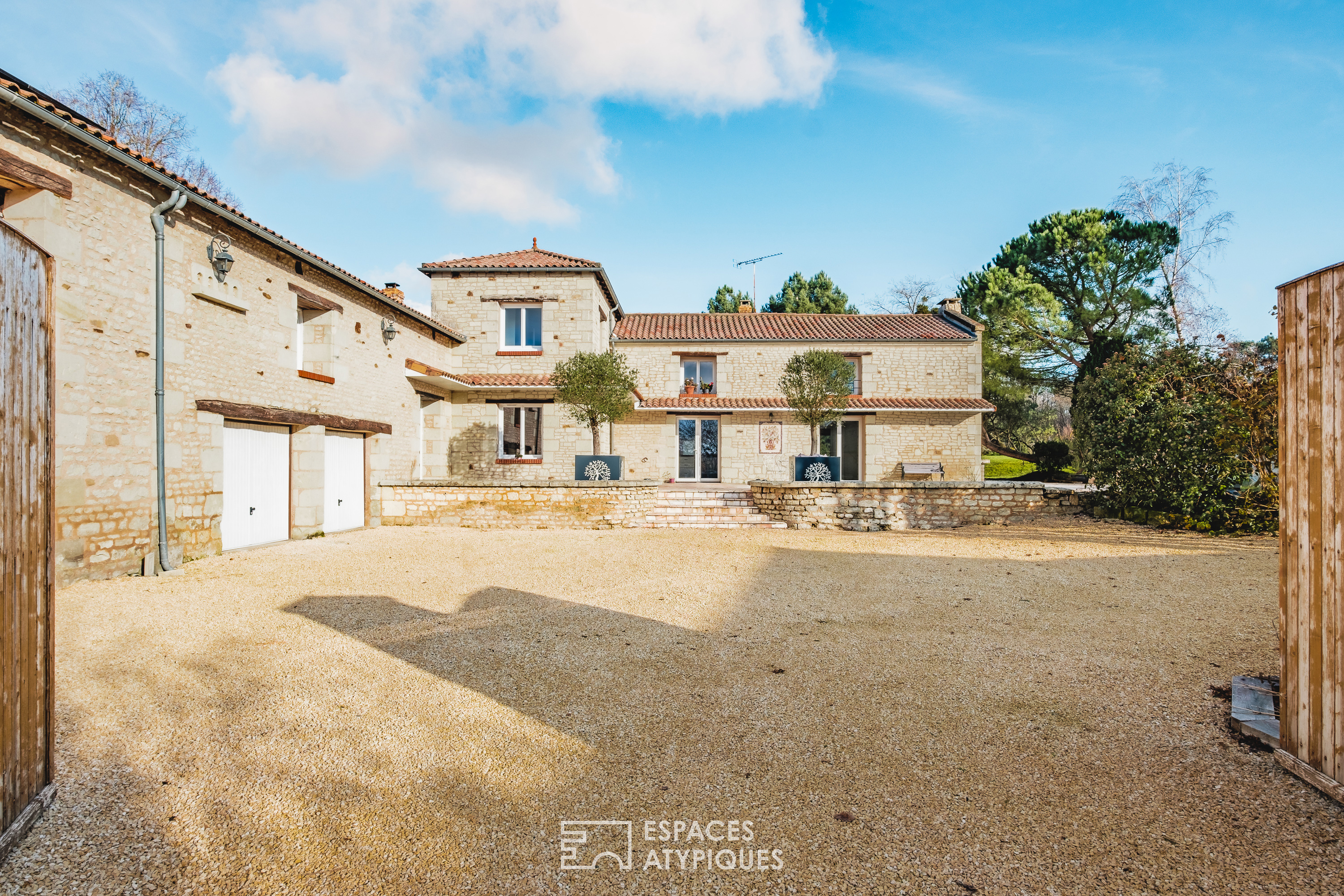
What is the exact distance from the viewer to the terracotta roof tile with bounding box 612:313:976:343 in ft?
57.5

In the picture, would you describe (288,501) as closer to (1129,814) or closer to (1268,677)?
(1129,814)

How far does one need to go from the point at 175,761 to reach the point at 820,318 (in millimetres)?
19421

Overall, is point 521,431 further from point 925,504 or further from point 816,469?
point 925,504

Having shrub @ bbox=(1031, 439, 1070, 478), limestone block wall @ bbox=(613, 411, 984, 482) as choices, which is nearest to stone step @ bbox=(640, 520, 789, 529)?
limestone block wall @ bbox=(613, 411, 984, 482)

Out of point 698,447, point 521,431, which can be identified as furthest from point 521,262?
point 698,447

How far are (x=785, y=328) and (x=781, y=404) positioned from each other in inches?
130

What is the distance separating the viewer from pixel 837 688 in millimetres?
3668

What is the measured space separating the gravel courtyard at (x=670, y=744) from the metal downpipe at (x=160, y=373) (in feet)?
4.34

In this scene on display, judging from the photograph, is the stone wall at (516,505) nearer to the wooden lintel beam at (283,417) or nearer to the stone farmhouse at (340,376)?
the stone farmhouse at (340,376)

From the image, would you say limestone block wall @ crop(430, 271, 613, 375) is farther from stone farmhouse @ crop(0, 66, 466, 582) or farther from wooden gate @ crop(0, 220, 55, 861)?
wooden gate @ crop(0, 220, 55, 861)

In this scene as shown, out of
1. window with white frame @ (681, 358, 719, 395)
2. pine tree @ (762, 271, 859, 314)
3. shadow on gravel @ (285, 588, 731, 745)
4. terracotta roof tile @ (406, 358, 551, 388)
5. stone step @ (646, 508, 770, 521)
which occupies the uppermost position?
pine tree @ (762, 271, 859, 314)

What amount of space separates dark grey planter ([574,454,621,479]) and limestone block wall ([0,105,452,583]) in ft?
16.6

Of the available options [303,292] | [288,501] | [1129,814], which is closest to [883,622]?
[1129,814]

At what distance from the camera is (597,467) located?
12992 mm
